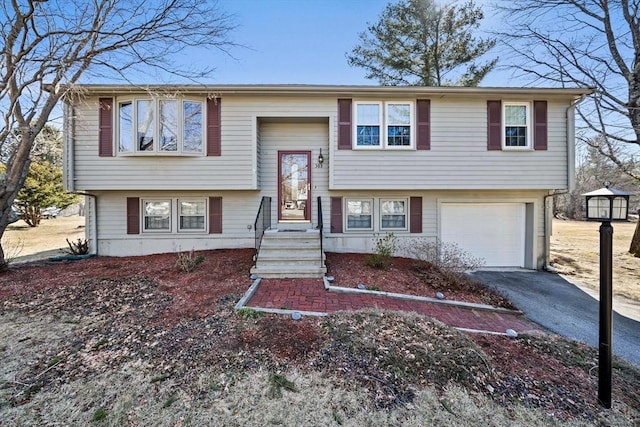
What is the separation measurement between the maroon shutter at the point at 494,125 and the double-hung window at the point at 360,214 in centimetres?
395

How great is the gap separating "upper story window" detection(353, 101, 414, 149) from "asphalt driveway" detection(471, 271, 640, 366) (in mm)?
4696

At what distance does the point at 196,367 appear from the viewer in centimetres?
305

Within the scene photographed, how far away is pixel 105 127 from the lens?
7.74 metres

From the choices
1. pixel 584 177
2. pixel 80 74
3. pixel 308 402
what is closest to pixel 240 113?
pixel 80 74

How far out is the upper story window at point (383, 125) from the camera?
8008 millimetres

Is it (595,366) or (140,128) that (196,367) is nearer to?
(595,366)

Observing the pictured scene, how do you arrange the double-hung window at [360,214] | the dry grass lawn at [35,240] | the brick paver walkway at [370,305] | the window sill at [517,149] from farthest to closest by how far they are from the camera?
the dry grass lawn at [35,240]
the double-hung window at [360,214]
the window sill at [517,149]
the brick paver walkway at [370,305]

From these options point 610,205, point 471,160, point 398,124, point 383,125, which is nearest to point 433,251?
point 471,160

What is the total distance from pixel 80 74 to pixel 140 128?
5.83 ft

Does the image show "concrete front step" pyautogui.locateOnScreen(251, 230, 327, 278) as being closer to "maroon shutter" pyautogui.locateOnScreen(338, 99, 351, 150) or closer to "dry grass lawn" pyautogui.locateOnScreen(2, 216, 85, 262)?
"maroon shutter" pyautogui.locateOnScreen(338, 99, 351, 150)

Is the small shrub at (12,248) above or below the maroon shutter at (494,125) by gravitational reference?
below

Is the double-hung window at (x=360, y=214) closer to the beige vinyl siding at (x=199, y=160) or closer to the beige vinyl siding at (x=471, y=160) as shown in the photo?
the beige vinyl siding at (x=471, y=160)

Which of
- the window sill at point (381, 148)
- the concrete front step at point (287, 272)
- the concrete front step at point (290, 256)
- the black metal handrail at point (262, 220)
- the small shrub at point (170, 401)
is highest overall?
the window sill at point (381, 148)

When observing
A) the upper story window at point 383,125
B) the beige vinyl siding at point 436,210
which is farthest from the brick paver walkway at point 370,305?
the upper story window at point 383,125
